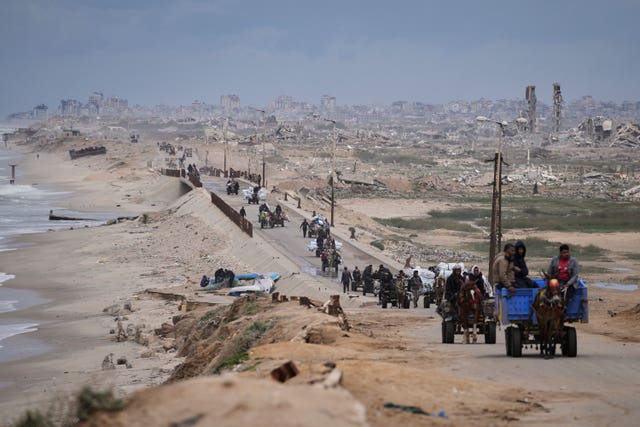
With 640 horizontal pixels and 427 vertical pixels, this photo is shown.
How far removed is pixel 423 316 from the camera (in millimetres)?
28188

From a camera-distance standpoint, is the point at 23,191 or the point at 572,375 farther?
the point at 23,191

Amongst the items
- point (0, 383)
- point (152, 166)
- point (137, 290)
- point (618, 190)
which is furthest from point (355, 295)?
point (152, 166)

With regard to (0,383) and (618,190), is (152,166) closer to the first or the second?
(618,190)

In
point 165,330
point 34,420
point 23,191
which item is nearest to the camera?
point 34,420

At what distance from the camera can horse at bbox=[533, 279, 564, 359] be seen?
15.7 meters

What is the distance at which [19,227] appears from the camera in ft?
228

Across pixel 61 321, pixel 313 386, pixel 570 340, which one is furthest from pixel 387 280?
pixel 313 386

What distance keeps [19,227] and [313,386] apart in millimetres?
63583

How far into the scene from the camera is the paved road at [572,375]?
37.0ft

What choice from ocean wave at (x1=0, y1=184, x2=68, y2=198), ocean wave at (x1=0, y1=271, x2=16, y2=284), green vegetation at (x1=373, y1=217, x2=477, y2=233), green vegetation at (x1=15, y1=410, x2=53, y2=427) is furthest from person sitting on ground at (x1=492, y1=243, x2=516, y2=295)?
ocean wave at (x1=0, y1=184, x2=68, y2=198)

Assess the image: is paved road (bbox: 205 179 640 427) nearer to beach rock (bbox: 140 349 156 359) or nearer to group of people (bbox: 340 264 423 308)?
beach rock (bbox: 140 349 156 359)

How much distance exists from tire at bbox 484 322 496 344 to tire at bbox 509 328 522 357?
8.68 feet

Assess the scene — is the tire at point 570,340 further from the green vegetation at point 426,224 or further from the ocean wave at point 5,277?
the green vegetation at point 426,224

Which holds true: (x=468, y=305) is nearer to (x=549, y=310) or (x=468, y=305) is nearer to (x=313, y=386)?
(x=549, y=310)
